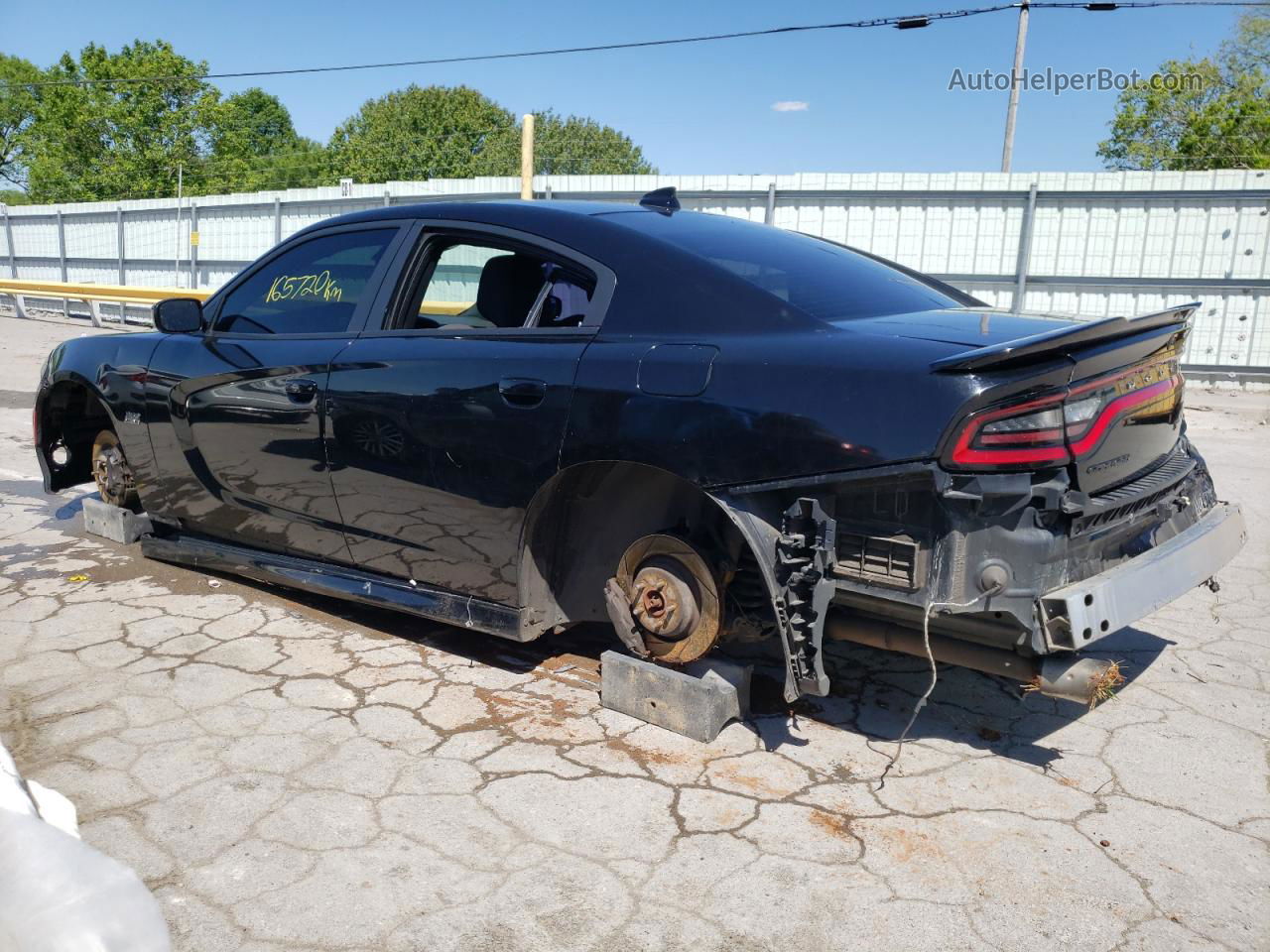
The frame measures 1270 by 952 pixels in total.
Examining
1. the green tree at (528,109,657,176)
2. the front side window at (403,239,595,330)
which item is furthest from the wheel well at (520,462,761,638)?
the green tree at (528,109,657,176)

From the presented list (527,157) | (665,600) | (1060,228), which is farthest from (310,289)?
(1060,228)

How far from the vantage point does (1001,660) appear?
261 centimetres

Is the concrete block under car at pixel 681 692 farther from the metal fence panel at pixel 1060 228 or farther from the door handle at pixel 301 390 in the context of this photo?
the metal fence panel at pixel 1060 228

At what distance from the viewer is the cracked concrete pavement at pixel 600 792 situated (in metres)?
2.19

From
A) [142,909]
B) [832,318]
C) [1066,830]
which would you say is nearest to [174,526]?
[142,909]

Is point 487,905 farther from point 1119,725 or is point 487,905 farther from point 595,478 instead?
point 1119,725

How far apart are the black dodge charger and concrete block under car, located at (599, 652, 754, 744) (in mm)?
95

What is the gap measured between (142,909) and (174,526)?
285 centimetres

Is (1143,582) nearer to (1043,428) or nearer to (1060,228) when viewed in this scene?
(1043,428)

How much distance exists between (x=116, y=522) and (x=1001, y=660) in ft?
14.2

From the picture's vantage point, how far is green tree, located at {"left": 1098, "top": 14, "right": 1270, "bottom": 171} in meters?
28.3

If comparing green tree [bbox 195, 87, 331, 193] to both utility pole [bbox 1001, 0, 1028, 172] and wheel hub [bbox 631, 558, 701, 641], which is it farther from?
wheel hub [bbox 631, 558, 701, 641]

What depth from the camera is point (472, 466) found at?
3.11 metres

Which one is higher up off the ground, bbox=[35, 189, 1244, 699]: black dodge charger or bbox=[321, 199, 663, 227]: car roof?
bbox=[321, 199, 663, 227]: car roof
